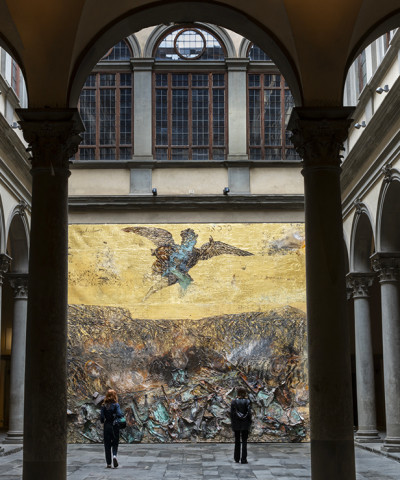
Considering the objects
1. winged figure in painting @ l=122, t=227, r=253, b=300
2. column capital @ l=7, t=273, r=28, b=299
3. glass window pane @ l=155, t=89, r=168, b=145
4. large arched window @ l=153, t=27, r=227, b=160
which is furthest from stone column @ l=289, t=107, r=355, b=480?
glass window pane @ l=155, t=89, r=168, b=145

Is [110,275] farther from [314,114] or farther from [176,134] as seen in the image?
[314,114]

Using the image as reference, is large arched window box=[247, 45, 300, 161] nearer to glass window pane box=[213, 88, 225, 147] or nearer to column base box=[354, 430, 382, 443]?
glass window pane box=[213, 88, 225, 147]

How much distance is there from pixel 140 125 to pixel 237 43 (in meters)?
3.72

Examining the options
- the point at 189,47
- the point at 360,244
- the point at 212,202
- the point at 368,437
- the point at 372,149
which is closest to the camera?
the point at 372,149

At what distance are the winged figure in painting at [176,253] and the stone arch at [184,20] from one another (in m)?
12.1

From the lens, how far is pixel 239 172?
76.7 ft

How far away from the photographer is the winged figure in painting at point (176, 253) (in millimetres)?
22203

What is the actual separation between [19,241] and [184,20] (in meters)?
10.5

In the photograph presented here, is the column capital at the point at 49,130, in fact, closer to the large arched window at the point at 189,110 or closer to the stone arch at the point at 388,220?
the stone arch at the point at 388,220

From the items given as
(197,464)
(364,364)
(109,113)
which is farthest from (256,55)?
(197,464)

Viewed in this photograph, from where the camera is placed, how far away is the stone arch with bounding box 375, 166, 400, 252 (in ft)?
55.2

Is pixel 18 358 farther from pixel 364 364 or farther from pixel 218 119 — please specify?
pixel 218 119

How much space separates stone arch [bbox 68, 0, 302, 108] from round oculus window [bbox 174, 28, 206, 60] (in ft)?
44.4

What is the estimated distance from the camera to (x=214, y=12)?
10406mm
